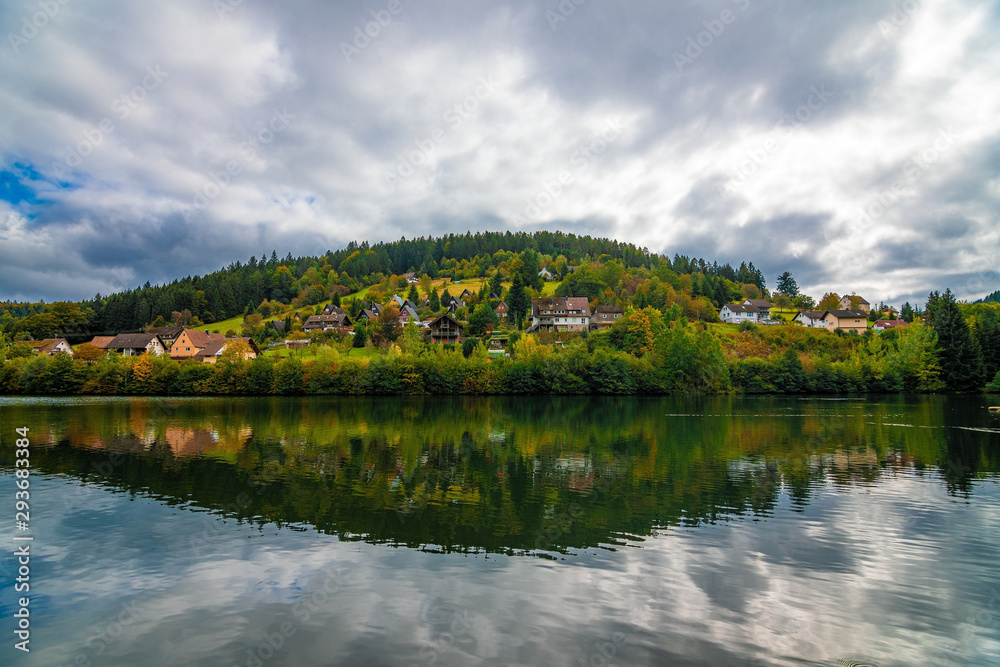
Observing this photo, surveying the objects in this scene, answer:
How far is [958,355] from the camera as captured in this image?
8650 centimetres

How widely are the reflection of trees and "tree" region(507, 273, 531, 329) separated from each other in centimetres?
6763

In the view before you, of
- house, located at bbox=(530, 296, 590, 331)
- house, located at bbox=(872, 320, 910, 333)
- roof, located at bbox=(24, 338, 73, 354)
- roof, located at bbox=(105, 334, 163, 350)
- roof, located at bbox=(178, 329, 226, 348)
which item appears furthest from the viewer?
house, located at bbox=(872, 320, 910, 333)

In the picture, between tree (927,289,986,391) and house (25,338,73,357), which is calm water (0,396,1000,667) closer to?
tree (927,289,986,391)

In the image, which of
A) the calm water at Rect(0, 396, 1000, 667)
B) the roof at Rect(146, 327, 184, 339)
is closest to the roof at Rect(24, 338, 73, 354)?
the roof at Rect(146, 327, 184, 339)

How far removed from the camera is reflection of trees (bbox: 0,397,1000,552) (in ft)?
58.8

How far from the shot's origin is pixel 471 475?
79.5 feet

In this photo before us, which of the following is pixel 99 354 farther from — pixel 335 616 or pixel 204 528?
pixel 335 616

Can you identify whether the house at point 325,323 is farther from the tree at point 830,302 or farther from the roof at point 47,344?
the tree at point 830,302

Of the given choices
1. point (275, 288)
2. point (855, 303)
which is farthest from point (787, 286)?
point (275, 288)

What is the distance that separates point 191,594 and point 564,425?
1402 inches

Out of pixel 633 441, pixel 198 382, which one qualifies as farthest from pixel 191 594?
pixel 198 382

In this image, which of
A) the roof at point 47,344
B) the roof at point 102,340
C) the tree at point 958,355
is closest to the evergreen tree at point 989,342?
the tree at point 958,355

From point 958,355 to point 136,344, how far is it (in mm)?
161224

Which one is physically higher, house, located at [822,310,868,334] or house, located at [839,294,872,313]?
house, located at [839,294,872,313]
